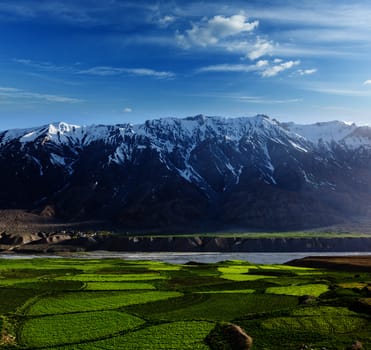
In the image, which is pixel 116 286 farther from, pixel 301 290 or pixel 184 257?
pixel 184 257

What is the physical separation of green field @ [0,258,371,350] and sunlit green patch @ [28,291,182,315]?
83 millimetres

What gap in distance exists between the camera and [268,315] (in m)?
35.3

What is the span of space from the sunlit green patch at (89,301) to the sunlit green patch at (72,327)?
2438mm

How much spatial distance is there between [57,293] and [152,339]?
20.7m

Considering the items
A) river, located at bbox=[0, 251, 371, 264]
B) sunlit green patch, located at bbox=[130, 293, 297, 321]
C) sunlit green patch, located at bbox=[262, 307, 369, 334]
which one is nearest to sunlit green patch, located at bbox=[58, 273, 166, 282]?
sunlit green patch, located at bbox=[130, 293, 297, 321]

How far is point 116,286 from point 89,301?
1047 cm

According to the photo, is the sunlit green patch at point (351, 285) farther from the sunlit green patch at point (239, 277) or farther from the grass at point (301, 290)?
the sunlit green patch at point (239, 277)

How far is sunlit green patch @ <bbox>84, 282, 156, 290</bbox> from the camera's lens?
51219mm

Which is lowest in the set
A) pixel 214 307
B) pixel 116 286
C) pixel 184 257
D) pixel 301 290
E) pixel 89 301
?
pixel 184 257

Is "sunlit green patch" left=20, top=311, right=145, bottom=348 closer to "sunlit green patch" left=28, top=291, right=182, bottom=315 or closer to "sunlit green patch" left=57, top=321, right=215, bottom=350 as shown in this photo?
"sunlit green patch" left=57, top=321, right=215, bottom=350

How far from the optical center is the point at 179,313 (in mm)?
37125

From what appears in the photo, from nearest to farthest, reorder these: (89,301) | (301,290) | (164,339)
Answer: (164,339) < (89,301) < (301,290)

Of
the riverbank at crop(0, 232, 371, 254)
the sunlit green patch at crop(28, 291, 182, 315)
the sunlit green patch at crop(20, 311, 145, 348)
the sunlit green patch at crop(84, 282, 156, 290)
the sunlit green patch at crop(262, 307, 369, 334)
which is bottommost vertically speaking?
the riverbank at crop(0, 232, 371, 254)

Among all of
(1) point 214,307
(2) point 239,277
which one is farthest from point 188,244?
(1) point 214,307
